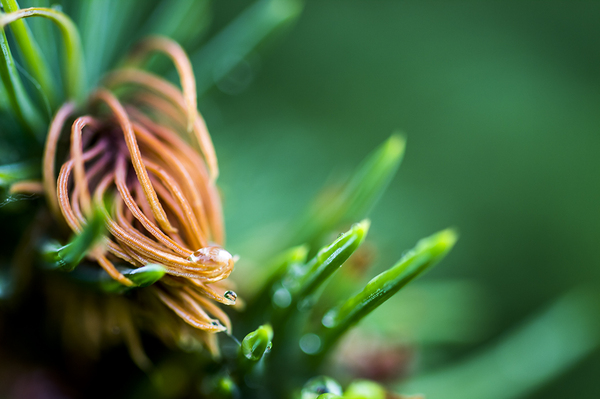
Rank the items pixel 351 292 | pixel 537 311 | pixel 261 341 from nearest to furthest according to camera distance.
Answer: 1. pixel 261 341
2. pixel 351 292
3. pixel 537 311

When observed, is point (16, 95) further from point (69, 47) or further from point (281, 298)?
point (281, 298)

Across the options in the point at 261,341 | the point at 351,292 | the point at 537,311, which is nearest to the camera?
the point at 261,341

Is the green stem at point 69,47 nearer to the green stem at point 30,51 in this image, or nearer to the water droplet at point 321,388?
the green stem at point 30,51

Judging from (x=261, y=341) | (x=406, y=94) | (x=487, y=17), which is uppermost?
(x=487, y=17)

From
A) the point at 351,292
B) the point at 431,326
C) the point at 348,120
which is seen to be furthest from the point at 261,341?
the point at 348,120

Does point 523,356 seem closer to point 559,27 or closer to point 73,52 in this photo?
point 73,52

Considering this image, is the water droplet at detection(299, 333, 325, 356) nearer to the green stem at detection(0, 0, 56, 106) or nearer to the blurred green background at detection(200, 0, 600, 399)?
the green stem at detection(0, 0, 56, 106)

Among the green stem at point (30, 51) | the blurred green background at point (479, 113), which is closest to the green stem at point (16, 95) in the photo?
the green stem at point (30, 51)
